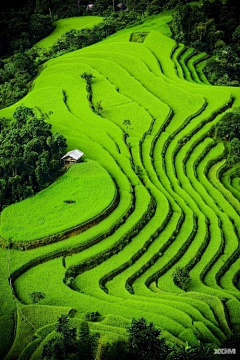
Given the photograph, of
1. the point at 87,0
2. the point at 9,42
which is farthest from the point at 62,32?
the point at 87,0

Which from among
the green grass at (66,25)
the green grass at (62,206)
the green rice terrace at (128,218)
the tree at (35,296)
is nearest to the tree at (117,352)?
the green rice terrace at (128,218)

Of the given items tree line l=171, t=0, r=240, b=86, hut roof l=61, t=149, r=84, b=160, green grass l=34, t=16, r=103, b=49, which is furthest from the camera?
green grass l=34, t=16, r=103, b=49

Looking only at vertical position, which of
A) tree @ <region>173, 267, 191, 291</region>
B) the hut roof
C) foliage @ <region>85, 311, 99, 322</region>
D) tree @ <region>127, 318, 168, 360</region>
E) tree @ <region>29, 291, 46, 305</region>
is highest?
the hut roof

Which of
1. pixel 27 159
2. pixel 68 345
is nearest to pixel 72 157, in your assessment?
pixel 27 159

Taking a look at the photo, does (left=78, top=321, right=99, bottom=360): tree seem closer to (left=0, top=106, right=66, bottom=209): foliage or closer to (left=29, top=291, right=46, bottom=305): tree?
(left=29, top=291, right=46, bottom=305): tree

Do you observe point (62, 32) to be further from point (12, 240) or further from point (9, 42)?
point (12, 240)

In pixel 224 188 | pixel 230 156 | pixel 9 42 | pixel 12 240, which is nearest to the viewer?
pixel 12 240

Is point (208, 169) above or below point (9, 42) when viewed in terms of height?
below

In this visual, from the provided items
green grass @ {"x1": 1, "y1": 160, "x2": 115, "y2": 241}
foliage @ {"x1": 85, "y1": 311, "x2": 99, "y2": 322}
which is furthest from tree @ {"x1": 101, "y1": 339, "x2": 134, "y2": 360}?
green grass @ {"x1": 1, "y1": 160, "x2": 115, "y2": 241}
